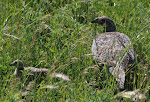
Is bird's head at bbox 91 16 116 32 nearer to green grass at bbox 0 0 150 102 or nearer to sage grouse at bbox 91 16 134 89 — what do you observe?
sage grouse at bbox 91 16 134 89

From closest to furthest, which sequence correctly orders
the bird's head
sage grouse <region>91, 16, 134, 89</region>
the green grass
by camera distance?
the green grass, sage grouse <region>91, 16, 134, 89</region>, the bird's head

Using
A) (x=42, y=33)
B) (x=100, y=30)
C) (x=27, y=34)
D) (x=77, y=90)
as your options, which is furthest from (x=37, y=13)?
(x=77, y=90)

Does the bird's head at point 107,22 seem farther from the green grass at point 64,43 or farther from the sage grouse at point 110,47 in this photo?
the green grass at point 64,43

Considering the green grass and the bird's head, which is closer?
the green grass

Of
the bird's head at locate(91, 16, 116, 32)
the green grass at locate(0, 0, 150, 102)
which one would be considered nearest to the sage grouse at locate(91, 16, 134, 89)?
the bird's head at locate(91, 16, 116, 32)

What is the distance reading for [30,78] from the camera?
3.77m

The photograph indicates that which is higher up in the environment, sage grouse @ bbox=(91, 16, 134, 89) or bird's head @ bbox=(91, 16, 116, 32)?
bird's head @ bbox=(91, 16, 116, 32)

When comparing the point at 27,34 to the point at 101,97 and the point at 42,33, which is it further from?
the point at 101,97

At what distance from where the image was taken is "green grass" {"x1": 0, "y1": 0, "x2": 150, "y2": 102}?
309 cm

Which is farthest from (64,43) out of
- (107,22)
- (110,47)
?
(107,22)

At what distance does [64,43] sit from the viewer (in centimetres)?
454

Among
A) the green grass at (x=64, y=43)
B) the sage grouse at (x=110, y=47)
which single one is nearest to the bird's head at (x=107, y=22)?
the sage grouse at (x=110, y=47)

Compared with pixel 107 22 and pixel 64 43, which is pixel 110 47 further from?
pixel 107 22

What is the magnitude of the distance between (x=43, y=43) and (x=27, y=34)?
0.33 metres
